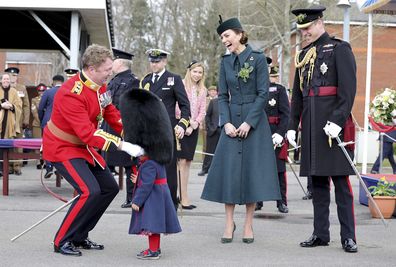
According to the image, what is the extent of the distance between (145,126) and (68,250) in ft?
4.46

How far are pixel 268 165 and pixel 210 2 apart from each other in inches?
1847

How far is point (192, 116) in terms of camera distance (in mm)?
11328

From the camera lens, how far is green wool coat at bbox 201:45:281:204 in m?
8.04

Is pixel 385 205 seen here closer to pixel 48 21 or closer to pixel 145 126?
pixel 145 126

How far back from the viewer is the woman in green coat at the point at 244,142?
8.04 m

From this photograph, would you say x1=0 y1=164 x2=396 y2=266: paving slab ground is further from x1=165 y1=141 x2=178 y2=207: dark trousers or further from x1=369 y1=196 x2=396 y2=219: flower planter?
x1=165 y1=141 x2=178 y2=207: dark trousers

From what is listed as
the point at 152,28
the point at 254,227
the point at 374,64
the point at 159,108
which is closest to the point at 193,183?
the point at 254,227

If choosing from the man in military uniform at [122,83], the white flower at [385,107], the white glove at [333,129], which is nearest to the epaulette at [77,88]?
the white glove at [333,129]

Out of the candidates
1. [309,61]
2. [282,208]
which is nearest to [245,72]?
[309,61]

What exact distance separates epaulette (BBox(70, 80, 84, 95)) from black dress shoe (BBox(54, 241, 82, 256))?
4.55 feet

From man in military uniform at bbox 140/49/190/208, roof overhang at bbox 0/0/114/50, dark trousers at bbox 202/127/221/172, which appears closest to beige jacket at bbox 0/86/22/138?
roof overhang at bbox 0/0/114/50

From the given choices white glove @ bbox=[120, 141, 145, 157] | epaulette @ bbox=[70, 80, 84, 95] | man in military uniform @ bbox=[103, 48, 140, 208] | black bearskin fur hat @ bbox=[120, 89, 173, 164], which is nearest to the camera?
white glove @ bbox=[120, 141, 145, 157]

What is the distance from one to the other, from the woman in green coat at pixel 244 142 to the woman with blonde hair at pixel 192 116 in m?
2.92

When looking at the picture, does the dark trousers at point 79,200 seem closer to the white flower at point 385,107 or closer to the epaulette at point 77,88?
the epaulette at point 77,88
